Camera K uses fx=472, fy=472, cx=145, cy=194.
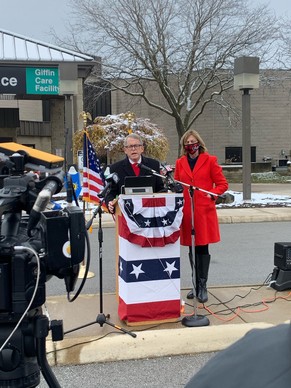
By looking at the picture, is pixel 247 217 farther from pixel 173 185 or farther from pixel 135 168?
pixel 173 185

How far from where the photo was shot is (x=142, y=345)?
13.0 ft

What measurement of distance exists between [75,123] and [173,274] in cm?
1690

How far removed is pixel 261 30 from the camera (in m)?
21.9

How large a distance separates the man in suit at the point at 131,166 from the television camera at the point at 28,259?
2406 millimetres

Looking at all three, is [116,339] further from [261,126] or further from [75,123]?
[261,126]

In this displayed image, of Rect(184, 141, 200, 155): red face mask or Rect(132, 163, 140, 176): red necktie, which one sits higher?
Rect(184, 141, 200, 155): red face mask

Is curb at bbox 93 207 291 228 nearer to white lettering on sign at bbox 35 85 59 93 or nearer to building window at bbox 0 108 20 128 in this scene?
white lettering on sign at bbox 35 85 59 93

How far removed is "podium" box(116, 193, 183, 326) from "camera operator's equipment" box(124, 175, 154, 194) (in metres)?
0.09

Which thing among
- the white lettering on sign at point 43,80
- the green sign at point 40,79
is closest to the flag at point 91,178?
the green sign at point 40,79

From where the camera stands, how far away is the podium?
430cm

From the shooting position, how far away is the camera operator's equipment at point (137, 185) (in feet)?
14.2

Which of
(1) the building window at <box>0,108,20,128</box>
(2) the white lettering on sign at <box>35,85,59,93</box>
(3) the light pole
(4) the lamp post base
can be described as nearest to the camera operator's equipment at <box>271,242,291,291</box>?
(4) the lamp post base

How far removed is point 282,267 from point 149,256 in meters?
1.93

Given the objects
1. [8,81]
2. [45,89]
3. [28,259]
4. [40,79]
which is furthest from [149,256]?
[8,81]
